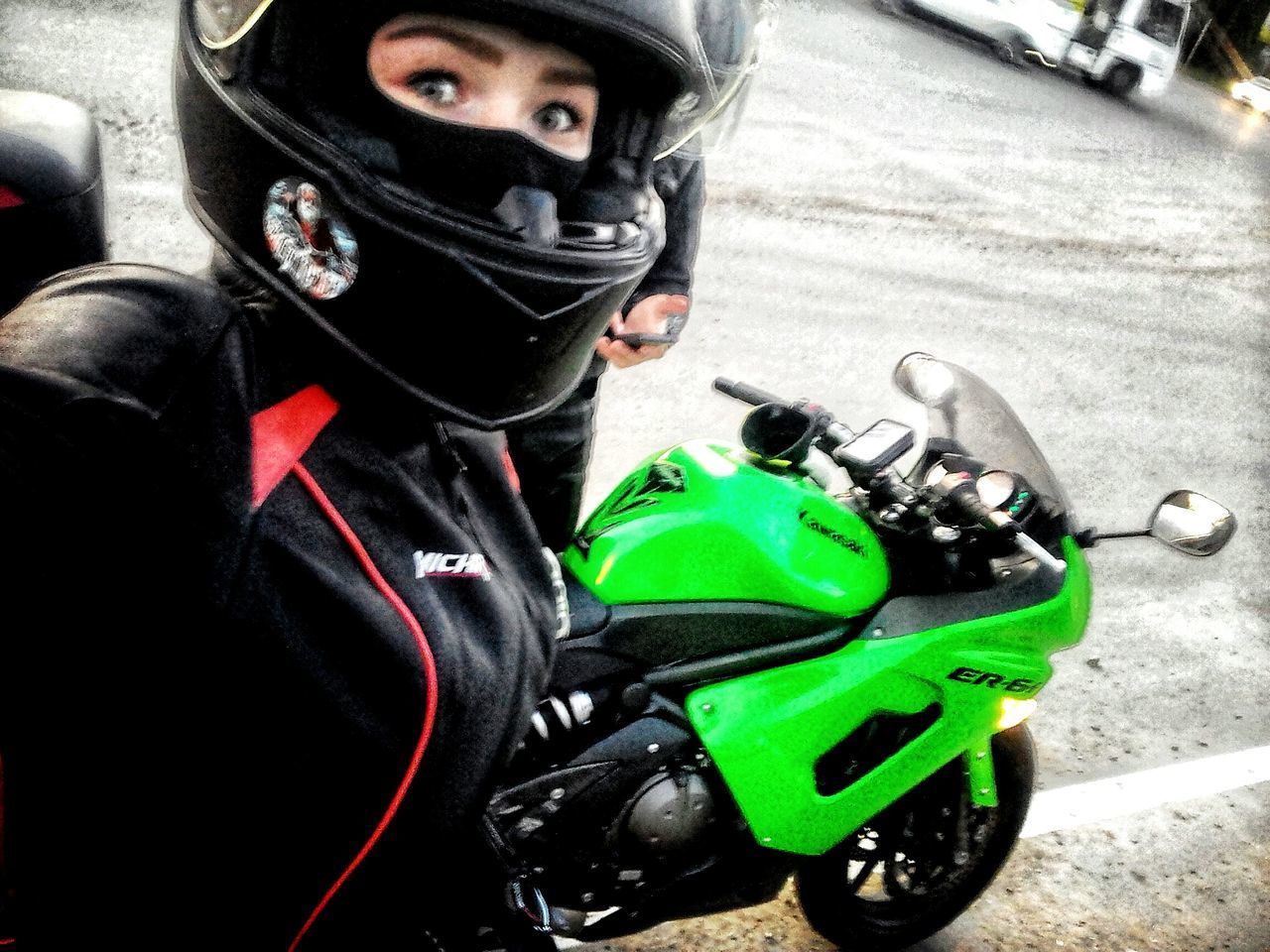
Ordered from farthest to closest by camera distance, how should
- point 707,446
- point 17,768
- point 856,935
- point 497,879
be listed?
1. point 856,935
2. point 707,446
3. point 497,879
4. point 17,768

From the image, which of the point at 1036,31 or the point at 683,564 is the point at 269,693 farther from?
the point at 1036,31

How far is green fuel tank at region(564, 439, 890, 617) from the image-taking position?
207cm

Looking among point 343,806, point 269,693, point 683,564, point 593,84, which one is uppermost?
point 593,84

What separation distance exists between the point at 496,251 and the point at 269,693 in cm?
47

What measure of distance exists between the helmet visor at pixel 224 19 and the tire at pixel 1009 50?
15.5m

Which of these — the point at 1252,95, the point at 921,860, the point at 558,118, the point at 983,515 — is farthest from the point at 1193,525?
the point at 1252,95

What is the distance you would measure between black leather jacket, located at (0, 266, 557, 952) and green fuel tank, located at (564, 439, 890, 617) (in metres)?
0.93

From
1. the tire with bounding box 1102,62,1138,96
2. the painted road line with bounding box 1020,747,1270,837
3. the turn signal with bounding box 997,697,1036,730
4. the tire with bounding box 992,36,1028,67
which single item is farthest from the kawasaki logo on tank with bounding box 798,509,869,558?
the tire with bounding box 1102,62,1138,96

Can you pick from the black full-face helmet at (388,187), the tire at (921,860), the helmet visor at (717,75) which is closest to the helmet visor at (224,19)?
the black full-face helmet at (388,187)

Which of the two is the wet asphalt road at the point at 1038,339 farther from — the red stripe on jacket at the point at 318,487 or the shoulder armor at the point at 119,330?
the shoulder armor at the point at 119,330

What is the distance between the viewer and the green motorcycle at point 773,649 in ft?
6.78

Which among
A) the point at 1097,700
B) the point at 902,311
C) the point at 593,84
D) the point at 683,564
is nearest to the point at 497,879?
the point at 683,564

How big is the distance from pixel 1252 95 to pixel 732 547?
860 inches

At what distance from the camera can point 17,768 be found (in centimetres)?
90
